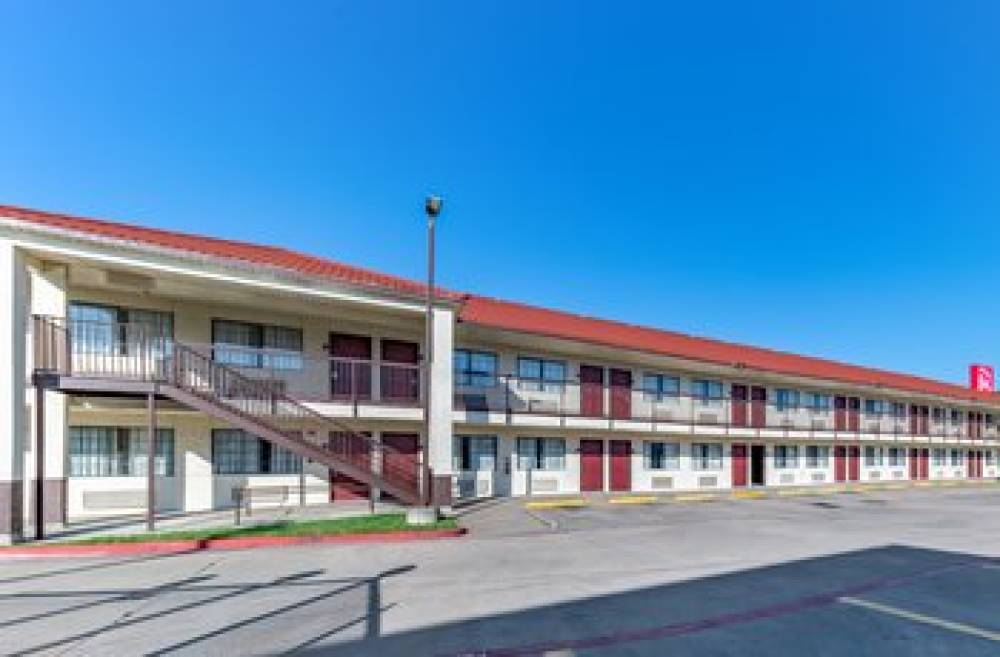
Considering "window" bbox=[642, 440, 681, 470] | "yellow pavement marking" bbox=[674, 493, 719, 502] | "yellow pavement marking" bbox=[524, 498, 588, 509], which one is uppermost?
"window" bbox=[642, 440, 681, 470]

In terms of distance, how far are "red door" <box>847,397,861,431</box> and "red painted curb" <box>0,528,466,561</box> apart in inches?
1368

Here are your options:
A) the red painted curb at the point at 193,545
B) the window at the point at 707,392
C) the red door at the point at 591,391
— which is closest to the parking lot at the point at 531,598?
the red painted curb at the point at 193,545

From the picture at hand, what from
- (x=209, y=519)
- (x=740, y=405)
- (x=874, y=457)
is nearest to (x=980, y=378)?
(x=874, y=457)

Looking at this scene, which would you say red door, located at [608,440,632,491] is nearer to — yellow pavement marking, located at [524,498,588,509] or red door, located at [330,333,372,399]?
yellow pavement marking, located at [524,498,588,509]

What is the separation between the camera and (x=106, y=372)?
1603cm

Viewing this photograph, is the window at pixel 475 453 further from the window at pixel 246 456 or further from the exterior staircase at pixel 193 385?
the window at pixel 246 456

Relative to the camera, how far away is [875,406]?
4112 cm

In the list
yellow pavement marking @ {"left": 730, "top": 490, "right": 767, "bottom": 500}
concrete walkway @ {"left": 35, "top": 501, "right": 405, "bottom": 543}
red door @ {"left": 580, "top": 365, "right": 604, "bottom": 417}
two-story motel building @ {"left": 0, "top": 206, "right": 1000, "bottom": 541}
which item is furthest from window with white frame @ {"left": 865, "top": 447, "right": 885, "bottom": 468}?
concrete walkway @ {"left": 35, "top": 501, "right": 405, "bottom": 543}

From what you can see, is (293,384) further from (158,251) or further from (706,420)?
(706,420)

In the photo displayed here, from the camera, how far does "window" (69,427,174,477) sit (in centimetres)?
1636

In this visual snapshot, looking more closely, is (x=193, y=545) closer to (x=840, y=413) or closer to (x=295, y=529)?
(x=295, y=529)

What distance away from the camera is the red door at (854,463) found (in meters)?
39.2

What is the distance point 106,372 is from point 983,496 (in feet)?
126

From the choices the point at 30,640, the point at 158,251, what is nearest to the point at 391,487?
the point at 158,251
